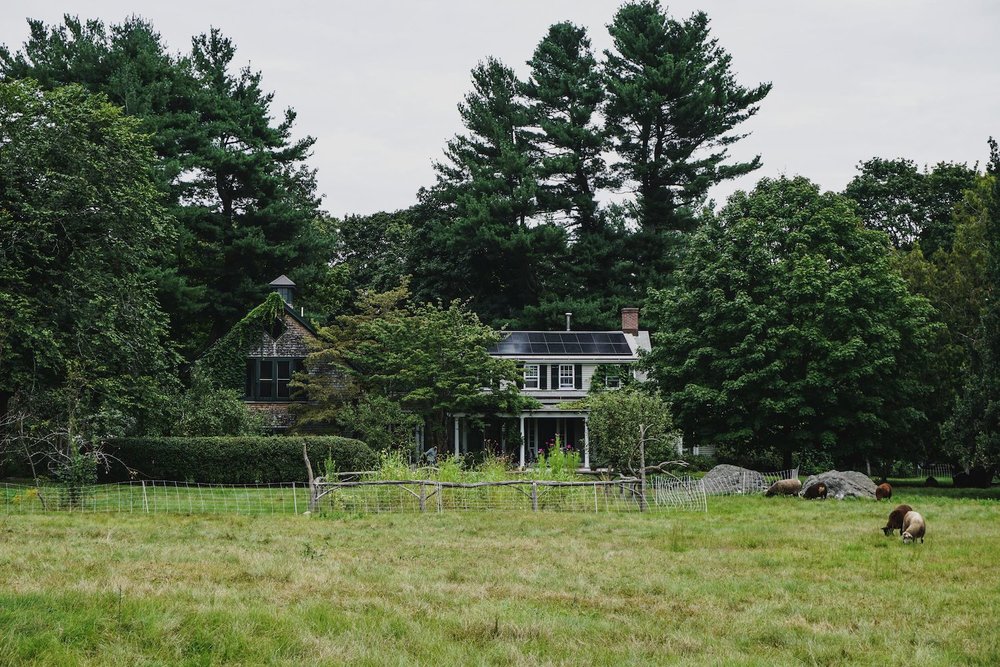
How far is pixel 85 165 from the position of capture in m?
32.6

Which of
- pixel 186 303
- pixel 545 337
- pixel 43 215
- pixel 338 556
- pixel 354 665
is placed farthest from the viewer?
pixel 545 337

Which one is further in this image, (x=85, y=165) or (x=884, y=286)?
(x=884, y=286)

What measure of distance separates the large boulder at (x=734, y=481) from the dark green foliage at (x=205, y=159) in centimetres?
2783

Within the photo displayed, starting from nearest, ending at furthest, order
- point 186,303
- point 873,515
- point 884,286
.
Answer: point 873,515 → point 884,286 → point 186,303

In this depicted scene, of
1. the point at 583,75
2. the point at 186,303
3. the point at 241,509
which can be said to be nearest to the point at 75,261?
the point at 241,509

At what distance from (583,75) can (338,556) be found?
55059 mm

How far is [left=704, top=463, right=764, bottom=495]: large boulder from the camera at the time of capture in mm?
31500

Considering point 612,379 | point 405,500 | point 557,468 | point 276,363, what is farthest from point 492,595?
point 612,379

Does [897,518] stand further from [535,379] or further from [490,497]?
[535,379]

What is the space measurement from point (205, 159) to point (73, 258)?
21.0m

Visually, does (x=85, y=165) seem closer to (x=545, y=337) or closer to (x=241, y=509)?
(x=241, y=509)

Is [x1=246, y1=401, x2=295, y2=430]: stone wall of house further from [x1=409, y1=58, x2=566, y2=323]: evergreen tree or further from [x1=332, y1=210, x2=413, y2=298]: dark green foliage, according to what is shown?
[x1=332, y1=210, x2=413, y2=298]: dark green foliage

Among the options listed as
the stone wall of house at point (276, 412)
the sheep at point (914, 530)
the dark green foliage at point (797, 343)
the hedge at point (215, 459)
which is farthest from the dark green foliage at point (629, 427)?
the stone wall of house at point (276, 412)

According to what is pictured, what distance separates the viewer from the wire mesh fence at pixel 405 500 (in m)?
23.5
